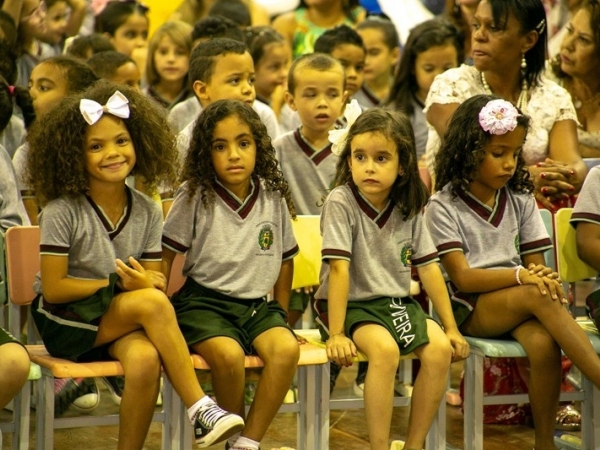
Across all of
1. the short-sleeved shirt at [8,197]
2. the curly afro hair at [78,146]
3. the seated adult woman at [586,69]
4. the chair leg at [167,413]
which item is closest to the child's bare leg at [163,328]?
the chair leg at [167,413]

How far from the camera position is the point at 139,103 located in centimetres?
329

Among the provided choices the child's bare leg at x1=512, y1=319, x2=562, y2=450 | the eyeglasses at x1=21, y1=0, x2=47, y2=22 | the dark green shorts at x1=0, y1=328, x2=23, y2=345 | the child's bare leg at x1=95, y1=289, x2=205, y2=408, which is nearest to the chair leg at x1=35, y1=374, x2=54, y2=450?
the dark green shorts at x1=0, y1=328, x2=23, y2=345

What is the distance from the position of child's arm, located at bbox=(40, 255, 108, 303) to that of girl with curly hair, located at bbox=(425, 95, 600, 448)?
45.2 inches

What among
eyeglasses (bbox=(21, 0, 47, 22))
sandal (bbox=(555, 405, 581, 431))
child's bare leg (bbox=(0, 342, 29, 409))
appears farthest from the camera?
eyeglasses (bbox=(21, 0, 47, 22))

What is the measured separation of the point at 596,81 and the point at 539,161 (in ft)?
2.22

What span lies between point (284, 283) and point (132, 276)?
1.91ft

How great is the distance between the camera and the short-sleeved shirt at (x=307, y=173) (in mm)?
4238

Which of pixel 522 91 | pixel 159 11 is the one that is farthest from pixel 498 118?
pixel 159 11

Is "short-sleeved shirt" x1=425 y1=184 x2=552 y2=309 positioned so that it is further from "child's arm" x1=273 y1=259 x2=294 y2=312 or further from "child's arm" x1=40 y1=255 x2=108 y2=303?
"child's arm" x1=40 y1=255 x2=108 y2=303

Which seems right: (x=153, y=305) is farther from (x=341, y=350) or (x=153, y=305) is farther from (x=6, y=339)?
(x=341, y=350)

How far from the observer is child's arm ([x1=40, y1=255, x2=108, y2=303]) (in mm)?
3021

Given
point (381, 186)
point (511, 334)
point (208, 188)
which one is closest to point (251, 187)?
point (208, 188)

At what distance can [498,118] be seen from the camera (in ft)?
11.5

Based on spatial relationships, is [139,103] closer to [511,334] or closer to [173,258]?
[173,258]
